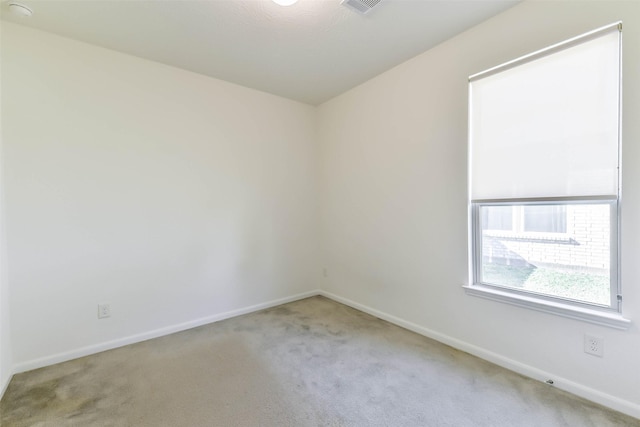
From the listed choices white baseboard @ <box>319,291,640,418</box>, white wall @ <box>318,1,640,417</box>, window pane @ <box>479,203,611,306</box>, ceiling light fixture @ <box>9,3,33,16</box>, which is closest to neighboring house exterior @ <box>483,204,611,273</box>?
window pane @ <box>479,203,611,306</box>

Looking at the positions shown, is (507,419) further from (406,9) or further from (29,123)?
(29,123)

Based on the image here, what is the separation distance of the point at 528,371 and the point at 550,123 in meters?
1.73

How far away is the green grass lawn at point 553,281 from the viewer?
5.59 ft

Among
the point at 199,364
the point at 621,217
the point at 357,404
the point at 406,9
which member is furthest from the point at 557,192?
the point at 199,364

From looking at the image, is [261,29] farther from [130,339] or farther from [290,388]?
[130,339]

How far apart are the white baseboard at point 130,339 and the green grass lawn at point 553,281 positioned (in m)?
2.42

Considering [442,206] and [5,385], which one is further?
[442,206]

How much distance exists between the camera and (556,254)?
1860 millimetres

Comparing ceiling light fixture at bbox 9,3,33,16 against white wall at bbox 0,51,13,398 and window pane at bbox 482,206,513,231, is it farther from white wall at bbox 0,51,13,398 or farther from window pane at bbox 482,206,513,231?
window pane at bbox 482,206,513,231

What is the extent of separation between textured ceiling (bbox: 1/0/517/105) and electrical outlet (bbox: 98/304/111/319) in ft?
7.48

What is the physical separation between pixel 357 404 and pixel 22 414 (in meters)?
2.03

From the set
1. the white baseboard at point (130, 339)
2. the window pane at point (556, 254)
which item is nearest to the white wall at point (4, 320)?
the white baseboard at point (130, 339)

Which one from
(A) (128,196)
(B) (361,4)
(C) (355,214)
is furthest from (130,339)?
(B) (361,4)

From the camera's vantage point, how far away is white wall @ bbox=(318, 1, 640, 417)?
5.18 feet
